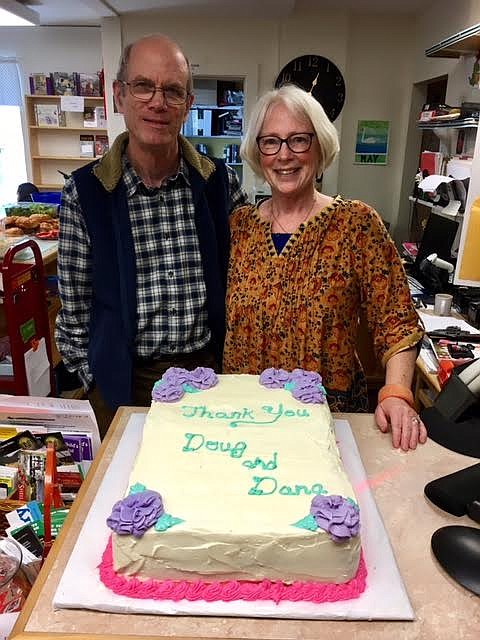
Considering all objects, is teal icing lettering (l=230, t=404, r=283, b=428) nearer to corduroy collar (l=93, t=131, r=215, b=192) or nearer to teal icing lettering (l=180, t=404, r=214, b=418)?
teal icing lettering (l=180, t=404, r=214, b=418)

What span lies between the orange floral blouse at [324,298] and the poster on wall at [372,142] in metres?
4.16

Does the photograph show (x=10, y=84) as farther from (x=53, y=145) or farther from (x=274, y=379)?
(x=274, y=379)

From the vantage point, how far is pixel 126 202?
1.45 m

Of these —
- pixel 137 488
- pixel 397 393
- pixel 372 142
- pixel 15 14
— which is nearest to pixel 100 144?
pixel 15 14

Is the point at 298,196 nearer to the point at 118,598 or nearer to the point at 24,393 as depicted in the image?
the point at 118,598

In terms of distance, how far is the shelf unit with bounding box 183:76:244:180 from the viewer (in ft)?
17.6

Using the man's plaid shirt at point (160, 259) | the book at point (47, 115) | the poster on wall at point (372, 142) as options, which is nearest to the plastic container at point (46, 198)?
the book at point (47, 115)

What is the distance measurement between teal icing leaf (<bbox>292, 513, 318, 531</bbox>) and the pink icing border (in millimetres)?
86

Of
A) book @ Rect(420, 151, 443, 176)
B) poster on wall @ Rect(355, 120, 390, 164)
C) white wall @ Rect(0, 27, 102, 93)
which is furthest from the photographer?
white wall @ Rect(0, 27, 102, 93)

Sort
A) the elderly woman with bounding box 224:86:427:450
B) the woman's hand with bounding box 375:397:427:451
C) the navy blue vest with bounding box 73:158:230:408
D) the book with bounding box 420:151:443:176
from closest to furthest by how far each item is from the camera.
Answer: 1. the woman's hand with bounding box 375:397:427:451
2. the elderly woman with bounding box 224:86:427:450
3. the navy blue vest with bounding box 73:158:230:408
4. the book with bounding box 420:151:443:176

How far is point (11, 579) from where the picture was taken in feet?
3.01

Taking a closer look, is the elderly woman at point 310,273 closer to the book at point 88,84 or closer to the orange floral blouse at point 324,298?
the orange floral blouse at point 324,298

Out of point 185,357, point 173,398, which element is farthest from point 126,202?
point 173,398

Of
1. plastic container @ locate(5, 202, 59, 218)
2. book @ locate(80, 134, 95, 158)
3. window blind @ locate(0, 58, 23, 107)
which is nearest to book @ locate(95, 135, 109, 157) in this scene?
book @ locate(80, 134, 95, 158)
